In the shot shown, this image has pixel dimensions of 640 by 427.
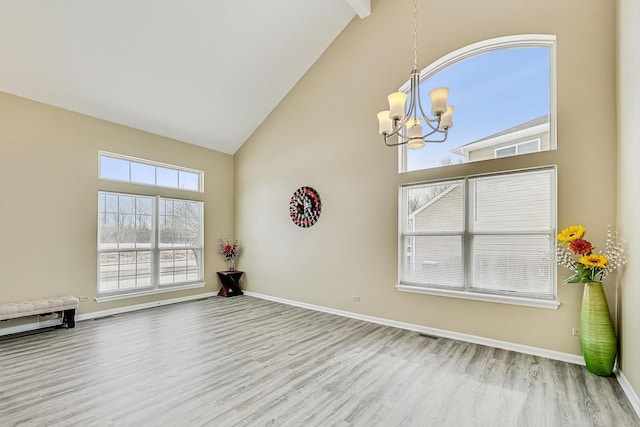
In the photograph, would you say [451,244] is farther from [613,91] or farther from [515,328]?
[613,91]

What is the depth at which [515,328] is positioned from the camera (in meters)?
3.59

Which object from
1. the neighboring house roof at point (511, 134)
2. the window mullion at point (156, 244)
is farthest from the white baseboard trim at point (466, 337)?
the window mullion at point (156, 244)

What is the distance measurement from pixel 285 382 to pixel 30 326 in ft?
14.0

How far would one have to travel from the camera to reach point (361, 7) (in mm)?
4848

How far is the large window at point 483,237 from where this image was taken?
11.5ft

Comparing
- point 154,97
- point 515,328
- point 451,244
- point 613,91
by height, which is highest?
point 154,97

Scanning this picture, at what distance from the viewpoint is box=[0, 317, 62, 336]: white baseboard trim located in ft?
14.0

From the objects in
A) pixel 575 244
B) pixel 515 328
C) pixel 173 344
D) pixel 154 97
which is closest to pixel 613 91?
pixel 575 244

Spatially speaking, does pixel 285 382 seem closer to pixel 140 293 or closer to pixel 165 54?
pixel 140 293

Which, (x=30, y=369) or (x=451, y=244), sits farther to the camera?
(x=451, y=244)

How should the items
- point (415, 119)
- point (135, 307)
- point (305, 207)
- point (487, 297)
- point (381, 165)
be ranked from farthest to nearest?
1. point (305, 207)
2. point (135, 307)
3. point (381, 165)
4. point (487, 297)
5. point (415, 119)

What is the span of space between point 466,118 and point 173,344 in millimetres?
4998

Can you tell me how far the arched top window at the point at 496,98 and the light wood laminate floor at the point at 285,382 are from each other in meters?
2.54

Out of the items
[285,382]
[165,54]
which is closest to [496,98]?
[285,382]
